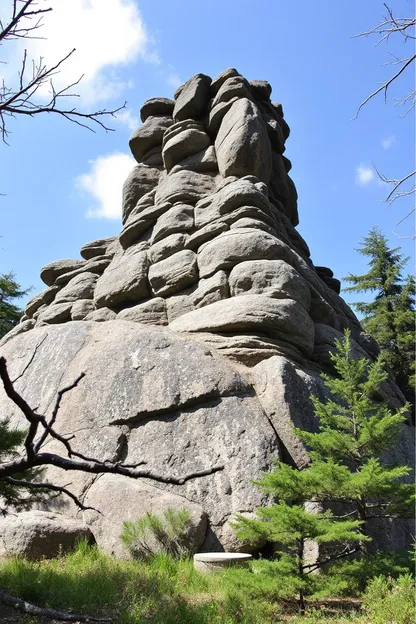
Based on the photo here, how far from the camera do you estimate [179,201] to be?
16.5 m

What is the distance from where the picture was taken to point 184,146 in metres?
18.1

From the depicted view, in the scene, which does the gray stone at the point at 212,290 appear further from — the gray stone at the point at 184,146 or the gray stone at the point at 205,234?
the gray stone at the point at 184,146

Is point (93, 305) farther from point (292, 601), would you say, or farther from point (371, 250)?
point (371, 250)

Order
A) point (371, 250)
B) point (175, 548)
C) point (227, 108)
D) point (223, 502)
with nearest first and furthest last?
point (175, 548) < point (223, 502) < point (227, 108) < point (371, 250)

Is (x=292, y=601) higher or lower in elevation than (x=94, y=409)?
lower

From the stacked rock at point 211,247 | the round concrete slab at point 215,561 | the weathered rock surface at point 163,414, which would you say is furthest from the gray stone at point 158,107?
the round concrete slab at point 215,561

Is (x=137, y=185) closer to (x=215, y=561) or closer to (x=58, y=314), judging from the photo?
(x=58, y=314)

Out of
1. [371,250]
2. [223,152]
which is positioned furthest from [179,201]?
[371,250]

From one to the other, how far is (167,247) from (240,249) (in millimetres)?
2991

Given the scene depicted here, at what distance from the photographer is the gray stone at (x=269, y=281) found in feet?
39.4

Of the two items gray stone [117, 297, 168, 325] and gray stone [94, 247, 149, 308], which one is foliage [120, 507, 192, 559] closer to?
gray stone [117, 297, 168, 325]

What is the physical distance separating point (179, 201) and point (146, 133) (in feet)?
17.4

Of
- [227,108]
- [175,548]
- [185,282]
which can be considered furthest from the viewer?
[227,108]

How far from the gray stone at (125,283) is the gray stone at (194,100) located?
6.31 meters
